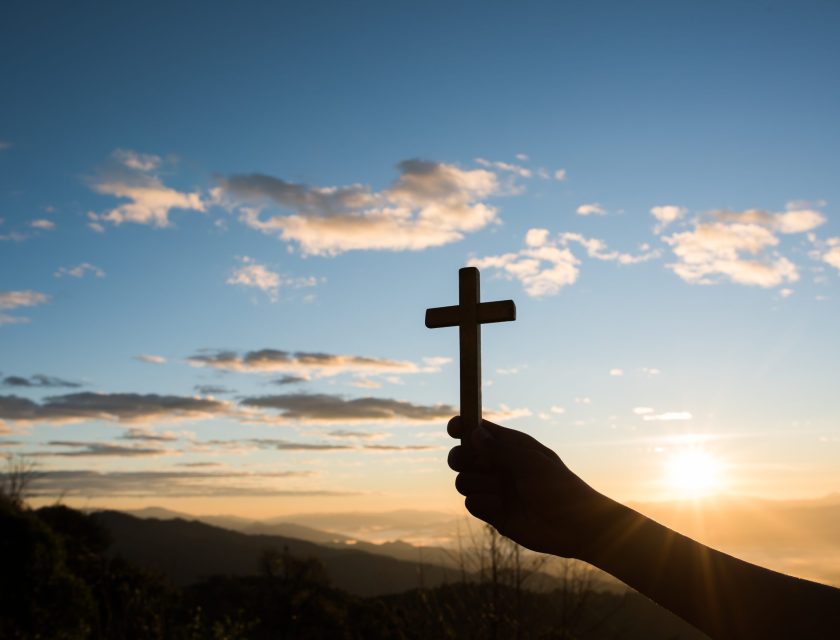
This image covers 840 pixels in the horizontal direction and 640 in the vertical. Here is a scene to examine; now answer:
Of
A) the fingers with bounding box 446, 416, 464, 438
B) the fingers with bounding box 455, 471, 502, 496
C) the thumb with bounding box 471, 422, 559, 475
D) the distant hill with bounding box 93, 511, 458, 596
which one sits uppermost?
the fingers with bounding box 446, 416, 464, 438

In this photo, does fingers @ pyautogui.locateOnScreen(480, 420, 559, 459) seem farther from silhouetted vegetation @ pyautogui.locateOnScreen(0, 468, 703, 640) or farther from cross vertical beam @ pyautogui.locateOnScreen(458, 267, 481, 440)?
silhouetted vegetation @ pyautogui.locateOnScreen(0, 468, 703, 640)

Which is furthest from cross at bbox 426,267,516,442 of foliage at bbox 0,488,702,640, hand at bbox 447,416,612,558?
foliage at bbox 0,488,702,640

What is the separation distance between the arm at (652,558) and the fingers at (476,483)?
0.09m

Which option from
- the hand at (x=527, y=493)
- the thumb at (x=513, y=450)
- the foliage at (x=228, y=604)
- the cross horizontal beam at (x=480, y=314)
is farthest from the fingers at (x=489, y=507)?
the foliage at (x=228, y=604)

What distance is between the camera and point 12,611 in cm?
1870

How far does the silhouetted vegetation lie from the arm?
7808mm

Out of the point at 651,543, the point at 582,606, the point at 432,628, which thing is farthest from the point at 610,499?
the point at 432,628

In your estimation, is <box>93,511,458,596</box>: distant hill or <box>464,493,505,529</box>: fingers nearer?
<box>464,493,505,529</box>: fingers

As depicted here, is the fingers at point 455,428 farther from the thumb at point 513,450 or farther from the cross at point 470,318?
the thumb at point 513,450

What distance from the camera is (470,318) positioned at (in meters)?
4.62

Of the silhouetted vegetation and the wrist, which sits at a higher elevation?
the wrist

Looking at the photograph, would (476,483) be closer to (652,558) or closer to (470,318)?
(652,558)

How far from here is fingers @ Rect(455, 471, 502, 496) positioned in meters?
3.30

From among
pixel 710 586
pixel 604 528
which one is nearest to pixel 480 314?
pixel 604 528
